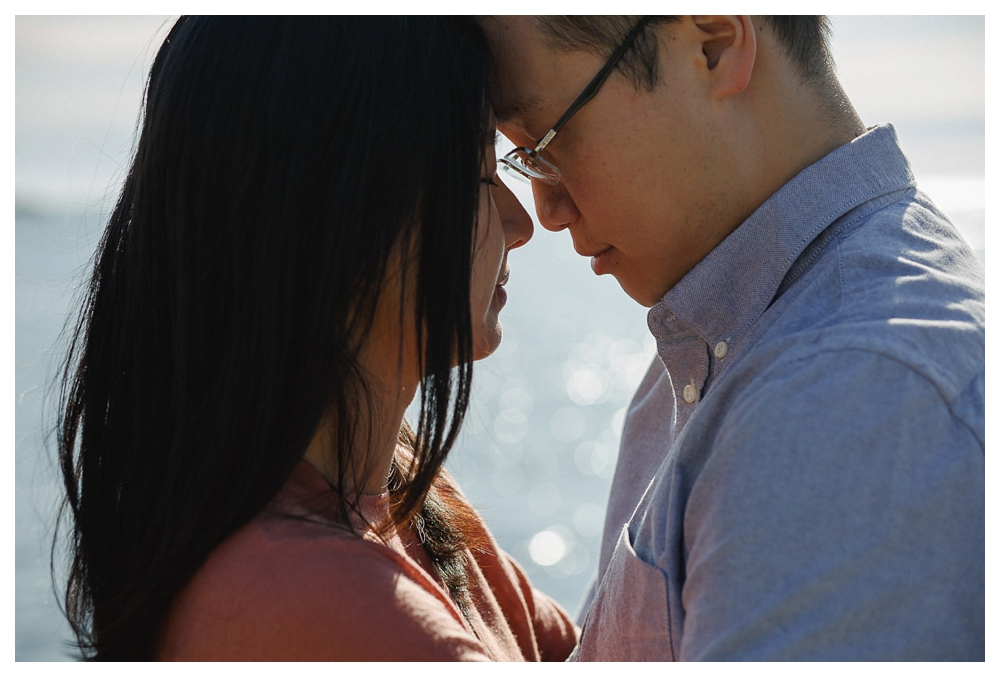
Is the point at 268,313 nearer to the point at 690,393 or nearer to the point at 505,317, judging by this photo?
the point at 690,393

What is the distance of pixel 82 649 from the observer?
1618 mm

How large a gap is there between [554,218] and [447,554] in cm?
79

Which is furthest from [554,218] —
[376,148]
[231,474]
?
[231,474]

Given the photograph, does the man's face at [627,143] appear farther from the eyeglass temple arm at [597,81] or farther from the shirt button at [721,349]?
the shirt button at [721,349]

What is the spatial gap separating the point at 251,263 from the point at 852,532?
1.02m

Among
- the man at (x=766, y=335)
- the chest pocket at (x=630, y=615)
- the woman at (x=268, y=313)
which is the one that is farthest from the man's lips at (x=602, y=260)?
the chest pocket at (x=630, y=615)

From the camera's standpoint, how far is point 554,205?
6.46 feet

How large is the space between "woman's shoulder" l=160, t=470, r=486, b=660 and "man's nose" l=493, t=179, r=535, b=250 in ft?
2.47

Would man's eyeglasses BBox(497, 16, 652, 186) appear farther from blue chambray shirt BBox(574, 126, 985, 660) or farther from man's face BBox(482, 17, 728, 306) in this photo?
blue chambray shirt BBox(574, 126, 985, 660)

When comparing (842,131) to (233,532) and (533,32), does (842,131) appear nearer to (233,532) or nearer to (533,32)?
(533,32)

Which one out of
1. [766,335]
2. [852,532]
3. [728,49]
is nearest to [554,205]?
[728,49]

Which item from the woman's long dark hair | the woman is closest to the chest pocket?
the woman

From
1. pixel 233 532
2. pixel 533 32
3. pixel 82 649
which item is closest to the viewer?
pixel 233 532
